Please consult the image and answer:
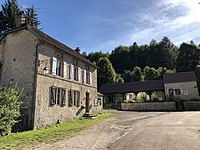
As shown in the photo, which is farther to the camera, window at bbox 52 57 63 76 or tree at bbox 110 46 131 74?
tree at bbox 110 46 131 74

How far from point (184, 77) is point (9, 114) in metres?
29.1

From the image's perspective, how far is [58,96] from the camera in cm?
1360

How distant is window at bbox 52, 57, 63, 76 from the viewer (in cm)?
1335

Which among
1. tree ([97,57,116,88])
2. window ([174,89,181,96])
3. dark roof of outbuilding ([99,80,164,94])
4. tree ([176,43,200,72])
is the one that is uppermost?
tree ([176,43,200,72])

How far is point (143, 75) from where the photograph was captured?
176 feet

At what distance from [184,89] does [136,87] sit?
27.2ft

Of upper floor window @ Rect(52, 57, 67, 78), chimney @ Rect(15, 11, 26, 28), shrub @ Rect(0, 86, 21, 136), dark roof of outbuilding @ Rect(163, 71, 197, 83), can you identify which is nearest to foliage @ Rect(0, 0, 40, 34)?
chimney @ Rect(15, 11, 26, 28)

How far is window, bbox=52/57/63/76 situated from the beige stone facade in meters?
22.1

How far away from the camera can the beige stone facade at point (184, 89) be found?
29.4 meters

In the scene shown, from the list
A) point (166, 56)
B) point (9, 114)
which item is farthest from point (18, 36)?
point (166, 56)

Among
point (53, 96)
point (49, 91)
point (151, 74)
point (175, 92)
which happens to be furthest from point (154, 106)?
point (151, 74)

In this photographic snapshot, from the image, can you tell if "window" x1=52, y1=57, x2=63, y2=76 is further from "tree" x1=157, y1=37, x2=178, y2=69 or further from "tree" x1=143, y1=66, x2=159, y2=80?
"tree" x1=157, y1=37, x2=178, y2=69

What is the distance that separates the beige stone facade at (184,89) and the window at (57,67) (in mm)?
22099

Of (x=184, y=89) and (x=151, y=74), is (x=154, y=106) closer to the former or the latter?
(x=184, y=89)
